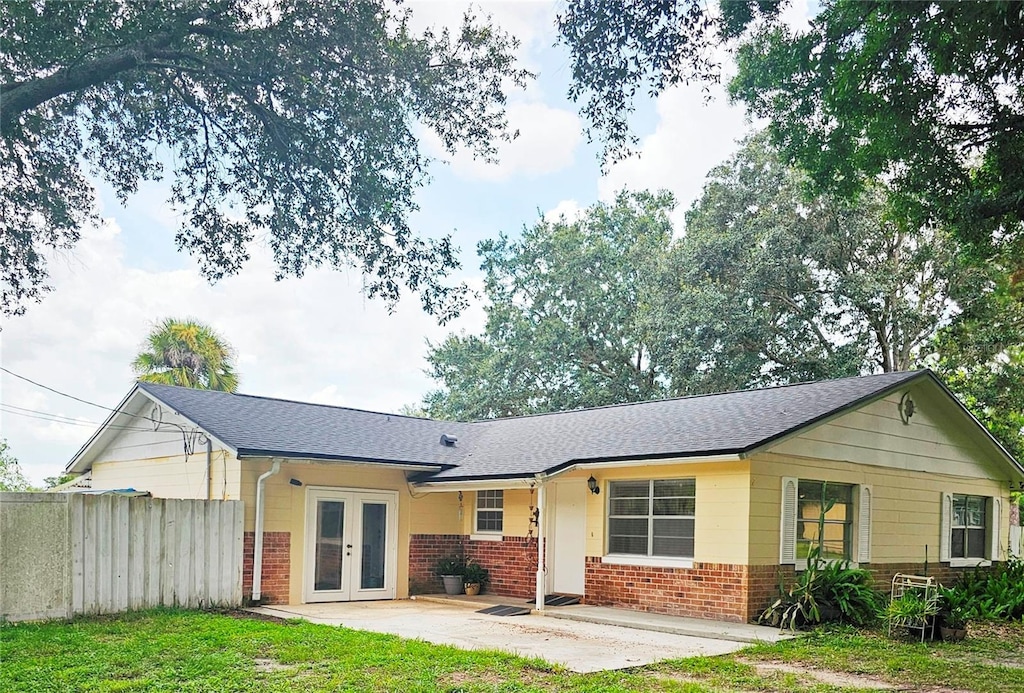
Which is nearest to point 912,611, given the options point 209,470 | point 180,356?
point 209,470

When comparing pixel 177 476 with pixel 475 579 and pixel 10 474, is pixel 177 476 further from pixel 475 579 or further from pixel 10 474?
pixel 10 474

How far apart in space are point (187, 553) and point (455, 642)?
469cm

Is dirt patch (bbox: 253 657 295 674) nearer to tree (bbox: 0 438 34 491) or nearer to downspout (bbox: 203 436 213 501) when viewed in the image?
downspout (bbox: 203 436 213 501)

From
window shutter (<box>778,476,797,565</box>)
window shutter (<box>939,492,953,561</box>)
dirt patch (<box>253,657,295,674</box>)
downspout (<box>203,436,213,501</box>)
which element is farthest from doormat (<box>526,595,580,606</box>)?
window shutter (<box>939,492,953,561</box>)

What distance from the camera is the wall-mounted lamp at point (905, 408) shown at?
16016 millimetres

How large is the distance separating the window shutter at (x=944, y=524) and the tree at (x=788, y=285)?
278 inches

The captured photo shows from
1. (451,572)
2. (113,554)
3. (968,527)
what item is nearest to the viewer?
(113,554)

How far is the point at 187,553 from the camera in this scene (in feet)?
44.9

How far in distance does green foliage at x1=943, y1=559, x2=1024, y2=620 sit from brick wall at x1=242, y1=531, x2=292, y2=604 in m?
10.1

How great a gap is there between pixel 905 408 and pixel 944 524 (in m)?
2.51

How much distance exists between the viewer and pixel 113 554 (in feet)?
42.1

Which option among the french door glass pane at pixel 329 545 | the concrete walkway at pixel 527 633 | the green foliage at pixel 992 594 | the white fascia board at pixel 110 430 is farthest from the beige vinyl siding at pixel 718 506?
the white fascia board at pixel 110 430

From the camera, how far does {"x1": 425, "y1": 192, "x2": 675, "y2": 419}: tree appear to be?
28.5m

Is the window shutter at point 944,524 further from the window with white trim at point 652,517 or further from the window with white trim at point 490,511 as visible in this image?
the window with white trim at point 490,511
